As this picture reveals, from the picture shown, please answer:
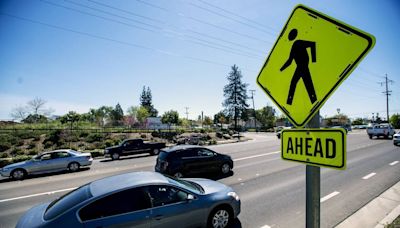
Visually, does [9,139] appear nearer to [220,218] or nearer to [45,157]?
[45,157]

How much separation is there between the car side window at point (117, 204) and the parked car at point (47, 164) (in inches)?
451

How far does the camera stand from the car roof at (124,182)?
3.96 m

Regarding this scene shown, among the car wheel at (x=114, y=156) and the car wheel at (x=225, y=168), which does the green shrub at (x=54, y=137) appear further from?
the car wheel at (x=225, y=168)

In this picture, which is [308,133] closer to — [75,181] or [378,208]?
[378,208]

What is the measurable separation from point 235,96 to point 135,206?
74930mm

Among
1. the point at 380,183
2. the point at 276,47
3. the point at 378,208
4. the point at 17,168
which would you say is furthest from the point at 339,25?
the point at 17,168

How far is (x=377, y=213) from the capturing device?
5484 millimetres

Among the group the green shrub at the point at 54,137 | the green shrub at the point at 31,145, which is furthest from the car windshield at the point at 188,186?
the green shrub at the point at 54,137

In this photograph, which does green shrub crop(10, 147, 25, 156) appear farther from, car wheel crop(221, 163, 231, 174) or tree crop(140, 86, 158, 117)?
tree crop(140, 86, 158, 117)

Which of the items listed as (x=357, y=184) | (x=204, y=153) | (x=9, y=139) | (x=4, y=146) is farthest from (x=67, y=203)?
(x=9, y=139)

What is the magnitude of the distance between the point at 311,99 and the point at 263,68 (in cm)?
66

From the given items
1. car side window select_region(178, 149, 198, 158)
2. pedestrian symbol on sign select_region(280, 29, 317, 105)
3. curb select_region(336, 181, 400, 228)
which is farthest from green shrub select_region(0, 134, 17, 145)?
pedestrian symbol on sign select_region(280, 29, 317, 105)

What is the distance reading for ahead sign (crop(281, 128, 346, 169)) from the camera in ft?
5.35

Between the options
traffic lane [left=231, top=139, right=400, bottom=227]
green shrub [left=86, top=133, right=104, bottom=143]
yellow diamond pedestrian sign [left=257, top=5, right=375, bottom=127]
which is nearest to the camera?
yellow diamond pedestrian sign [left=257, top=5, right=375, bottom=127]
